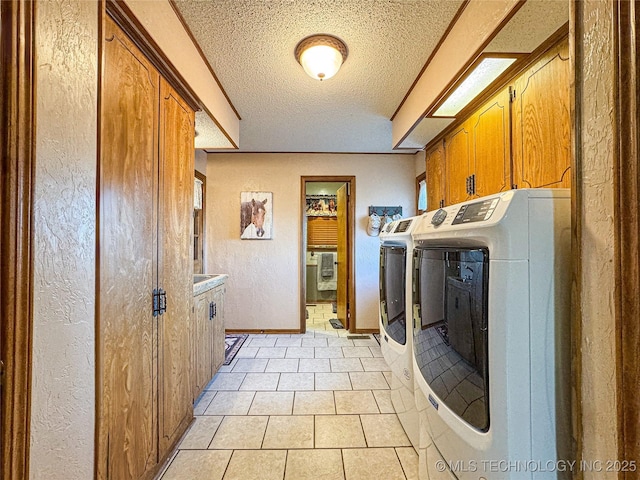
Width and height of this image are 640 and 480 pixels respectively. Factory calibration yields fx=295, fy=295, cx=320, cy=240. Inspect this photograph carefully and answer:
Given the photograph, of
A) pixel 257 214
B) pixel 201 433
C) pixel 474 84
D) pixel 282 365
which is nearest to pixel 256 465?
pixel 201 433

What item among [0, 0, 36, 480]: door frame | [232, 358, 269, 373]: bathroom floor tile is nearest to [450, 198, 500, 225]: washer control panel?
[0, 0, 36, 480]: door frame

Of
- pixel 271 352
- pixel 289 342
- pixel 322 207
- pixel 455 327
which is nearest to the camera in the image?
pixel 455 327

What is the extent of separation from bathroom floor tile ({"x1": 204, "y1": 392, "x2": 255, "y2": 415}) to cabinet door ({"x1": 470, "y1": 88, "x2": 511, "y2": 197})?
2330 mm

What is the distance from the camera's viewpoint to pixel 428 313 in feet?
4.30

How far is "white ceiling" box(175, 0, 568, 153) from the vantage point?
159cm

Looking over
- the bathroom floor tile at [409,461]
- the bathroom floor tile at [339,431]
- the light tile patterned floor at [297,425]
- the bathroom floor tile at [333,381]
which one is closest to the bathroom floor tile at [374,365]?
the light tile patterned floor at [297,425]

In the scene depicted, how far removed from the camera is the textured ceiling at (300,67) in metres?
1.59

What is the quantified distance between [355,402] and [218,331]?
4.45 feet

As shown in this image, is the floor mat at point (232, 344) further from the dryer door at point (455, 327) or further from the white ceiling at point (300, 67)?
the dryer door at point (455, 327)

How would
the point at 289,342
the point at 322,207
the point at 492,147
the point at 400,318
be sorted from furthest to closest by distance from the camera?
the point at 322,207 → the point at 289,342 → the point at 492,147 → the point at 400,318

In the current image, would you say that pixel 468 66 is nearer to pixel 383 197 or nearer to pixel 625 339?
pixel 625 339

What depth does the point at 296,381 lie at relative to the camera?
2664mm

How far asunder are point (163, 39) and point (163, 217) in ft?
2.94

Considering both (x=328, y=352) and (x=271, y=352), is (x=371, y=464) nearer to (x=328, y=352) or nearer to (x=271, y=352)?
(x=328, y=352)
